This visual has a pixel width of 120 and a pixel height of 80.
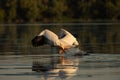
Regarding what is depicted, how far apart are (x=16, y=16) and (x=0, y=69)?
7840 cm

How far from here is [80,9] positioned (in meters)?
108

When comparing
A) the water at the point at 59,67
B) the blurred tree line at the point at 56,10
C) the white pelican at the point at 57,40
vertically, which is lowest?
the water at the point at 59,67

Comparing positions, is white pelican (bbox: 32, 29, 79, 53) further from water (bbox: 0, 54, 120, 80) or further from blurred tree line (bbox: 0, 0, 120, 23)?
blurred tree line (bbox: 0, 0, 120, 23)

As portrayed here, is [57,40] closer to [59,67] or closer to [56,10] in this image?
[59,67]

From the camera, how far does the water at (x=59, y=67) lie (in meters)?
20.3

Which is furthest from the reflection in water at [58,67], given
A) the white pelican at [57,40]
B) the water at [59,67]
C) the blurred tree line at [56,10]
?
the blurred tree line at [56,10]

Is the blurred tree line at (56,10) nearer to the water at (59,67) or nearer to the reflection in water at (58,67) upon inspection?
the water at (59,67)

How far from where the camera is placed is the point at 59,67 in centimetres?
2322

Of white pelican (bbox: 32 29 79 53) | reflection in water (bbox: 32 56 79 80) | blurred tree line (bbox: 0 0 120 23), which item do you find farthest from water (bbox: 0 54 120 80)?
blurred tree line (bbox: 0 0 120 23)

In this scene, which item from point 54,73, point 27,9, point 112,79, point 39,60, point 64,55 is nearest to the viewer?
point 112,79

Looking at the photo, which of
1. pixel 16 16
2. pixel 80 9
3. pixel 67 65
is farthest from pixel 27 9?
pixel 67 65

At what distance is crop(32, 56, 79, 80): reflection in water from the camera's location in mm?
20700

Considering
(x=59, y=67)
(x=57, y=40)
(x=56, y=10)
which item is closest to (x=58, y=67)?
(x=59, y=67)

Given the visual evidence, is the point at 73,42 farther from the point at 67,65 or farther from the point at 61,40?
the point at 67,65
